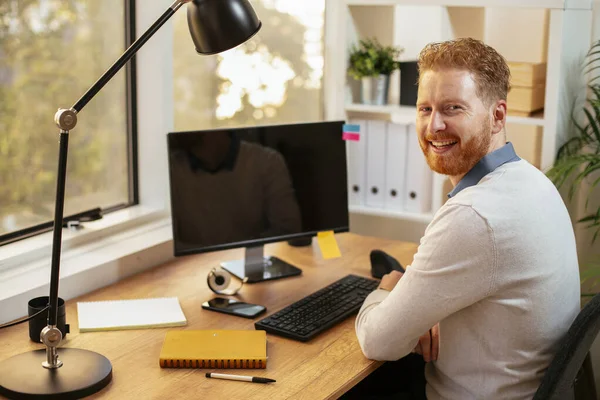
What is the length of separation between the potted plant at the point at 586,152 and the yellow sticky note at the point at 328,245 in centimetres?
74

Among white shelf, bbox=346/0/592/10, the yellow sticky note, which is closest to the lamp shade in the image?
the yellow sticky note

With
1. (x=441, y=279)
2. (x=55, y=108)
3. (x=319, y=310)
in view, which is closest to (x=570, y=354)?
(x=441, y=279)

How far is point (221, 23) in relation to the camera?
1.74 metres

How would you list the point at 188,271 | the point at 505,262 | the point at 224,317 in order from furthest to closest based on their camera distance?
the point at 188,271, the point at 224,317, the point at 505,262

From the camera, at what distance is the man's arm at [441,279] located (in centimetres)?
175

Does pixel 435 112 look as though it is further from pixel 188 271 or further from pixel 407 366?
pixel 188 271

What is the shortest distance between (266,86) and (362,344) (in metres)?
1.66

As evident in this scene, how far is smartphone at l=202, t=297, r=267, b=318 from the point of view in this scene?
7.23ft

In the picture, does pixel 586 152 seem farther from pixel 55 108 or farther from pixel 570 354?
pixel 55 108

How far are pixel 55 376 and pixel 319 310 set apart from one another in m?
0.74

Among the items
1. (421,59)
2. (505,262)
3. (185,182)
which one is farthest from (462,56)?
(185,182)

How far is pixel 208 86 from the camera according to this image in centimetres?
314

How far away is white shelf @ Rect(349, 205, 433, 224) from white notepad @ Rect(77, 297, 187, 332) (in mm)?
1087

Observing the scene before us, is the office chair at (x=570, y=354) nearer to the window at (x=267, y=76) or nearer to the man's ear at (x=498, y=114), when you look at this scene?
the man's ear at (x=498, y=114)
